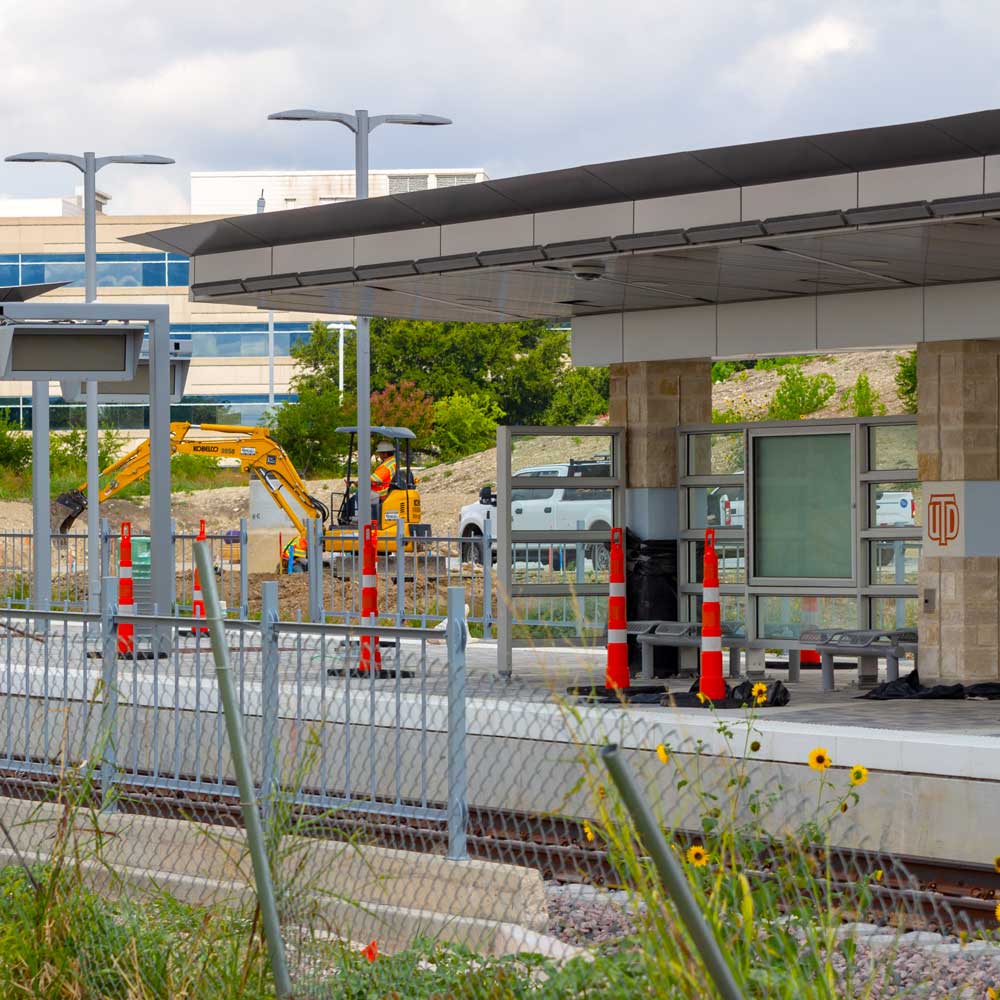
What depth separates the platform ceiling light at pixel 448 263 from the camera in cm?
1289

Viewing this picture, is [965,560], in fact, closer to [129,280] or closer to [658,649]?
[658,649]

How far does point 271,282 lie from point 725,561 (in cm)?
455

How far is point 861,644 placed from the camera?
13625mm

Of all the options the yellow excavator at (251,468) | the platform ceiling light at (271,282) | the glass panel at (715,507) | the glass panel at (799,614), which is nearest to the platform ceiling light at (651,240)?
the platform ceiling light at (271,282)

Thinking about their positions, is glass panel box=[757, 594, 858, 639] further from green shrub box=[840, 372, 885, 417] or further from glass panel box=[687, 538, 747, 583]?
green shrub box=[840, 372, 885, 417]

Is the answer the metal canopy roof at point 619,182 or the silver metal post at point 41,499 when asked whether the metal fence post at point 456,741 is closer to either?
the metal canopy roof at point 619,182

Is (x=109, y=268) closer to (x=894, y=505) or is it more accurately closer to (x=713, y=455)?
(x=713, y=455)

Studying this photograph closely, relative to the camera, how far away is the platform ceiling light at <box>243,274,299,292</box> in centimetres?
1416

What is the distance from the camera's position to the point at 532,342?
77.2m

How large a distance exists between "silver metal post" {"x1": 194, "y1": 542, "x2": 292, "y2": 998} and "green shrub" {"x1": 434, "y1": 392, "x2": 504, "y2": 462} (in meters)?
62.9

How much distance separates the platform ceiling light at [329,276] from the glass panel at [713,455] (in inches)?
136

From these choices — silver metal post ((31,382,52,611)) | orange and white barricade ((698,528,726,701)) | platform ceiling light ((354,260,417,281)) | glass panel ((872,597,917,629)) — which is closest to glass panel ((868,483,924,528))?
glass panel ((872,597,917,629))

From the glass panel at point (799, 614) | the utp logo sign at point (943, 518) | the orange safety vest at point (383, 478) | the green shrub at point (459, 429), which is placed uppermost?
the green shrub at point (459, 429)

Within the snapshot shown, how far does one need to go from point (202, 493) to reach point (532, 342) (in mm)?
20414
